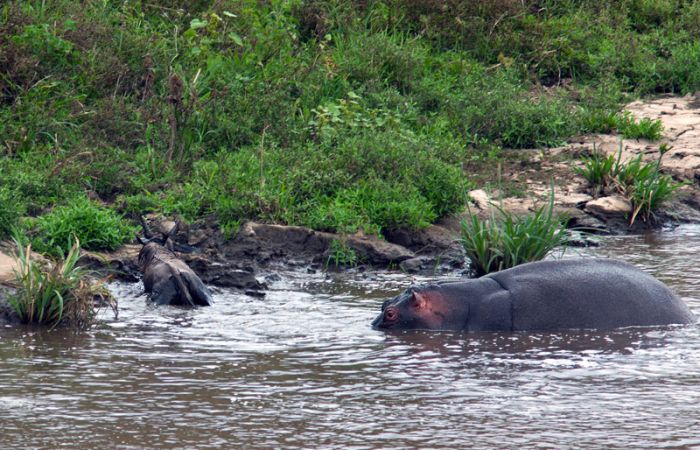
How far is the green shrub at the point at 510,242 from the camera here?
7.98 metres

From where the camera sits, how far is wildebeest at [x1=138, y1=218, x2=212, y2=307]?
7.34 metres

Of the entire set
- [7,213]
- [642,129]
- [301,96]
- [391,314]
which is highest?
[301,96]

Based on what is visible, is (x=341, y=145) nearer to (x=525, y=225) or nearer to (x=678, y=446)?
(x=525, y=225)

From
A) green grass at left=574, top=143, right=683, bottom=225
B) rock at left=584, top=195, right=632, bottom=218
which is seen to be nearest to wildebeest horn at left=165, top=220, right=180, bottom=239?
rock at left=584, top=195, right=632, bottom=218

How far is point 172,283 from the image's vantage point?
736 centimetres

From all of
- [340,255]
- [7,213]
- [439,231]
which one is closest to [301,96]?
[439,231]

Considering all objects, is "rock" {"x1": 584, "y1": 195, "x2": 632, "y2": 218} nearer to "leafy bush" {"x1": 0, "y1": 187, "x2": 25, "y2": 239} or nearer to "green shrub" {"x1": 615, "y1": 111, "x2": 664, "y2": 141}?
"green shrub" {"x1": 615, "y1": 111, "x2": 664, "y2": 141}

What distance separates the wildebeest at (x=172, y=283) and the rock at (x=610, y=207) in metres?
3.96

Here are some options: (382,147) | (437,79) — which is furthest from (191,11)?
(382,147)

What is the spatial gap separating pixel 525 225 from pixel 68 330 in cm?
318

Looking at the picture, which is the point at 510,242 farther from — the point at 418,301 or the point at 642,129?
the point at 642,129

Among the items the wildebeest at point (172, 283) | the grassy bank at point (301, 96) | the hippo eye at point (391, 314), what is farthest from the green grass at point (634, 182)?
the wildebeest at point (172, 283)

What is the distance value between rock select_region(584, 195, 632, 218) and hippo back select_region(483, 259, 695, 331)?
3.22m

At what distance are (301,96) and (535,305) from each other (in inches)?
202
